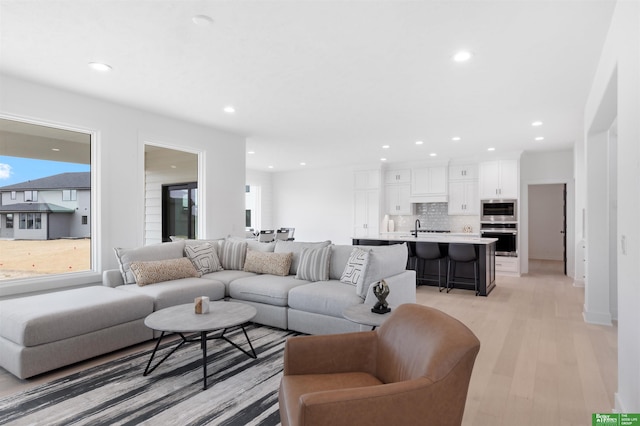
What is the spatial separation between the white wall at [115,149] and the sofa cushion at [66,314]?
3.07 ft

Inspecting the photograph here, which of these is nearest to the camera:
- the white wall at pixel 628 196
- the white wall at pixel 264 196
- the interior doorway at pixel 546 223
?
the white wall at pixel 628 196

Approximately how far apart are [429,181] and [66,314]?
766cm

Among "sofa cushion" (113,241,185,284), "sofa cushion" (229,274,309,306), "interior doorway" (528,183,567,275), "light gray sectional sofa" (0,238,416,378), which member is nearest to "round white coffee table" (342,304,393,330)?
"light gray sectional sofa" (0,238,416,378)

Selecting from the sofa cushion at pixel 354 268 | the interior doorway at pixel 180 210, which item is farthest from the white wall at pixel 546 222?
the interior doorway at pixel 180 210

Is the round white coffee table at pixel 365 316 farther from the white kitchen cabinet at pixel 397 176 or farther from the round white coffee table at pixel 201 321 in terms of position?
the white kitchen cabinet at pixel 397 176

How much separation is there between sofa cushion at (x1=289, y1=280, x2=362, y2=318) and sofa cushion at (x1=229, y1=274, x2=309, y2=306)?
13 cm

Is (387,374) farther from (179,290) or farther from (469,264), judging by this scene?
(469,264)

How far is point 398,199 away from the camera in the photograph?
9.25 m

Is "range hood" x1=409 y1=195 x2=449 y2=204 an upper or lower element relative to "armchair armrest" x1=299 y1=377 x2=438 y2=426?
upper

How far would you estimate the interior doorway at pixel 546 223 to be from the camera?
9828mm

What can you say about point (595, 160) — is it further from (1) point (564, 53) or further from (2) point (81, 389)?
(2) point (81, 389)

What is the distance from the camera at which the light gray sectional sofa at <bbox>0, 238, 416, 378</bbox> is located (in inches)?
110

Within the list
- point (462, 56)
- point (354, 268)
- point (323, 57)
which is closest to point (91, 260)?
point (354, 268)

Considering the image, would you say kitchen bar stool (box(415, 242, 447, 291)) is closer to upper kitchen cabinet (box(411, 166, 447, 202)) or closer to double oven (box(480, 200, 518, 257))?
double oven (box(480, 200, 518, 257))
